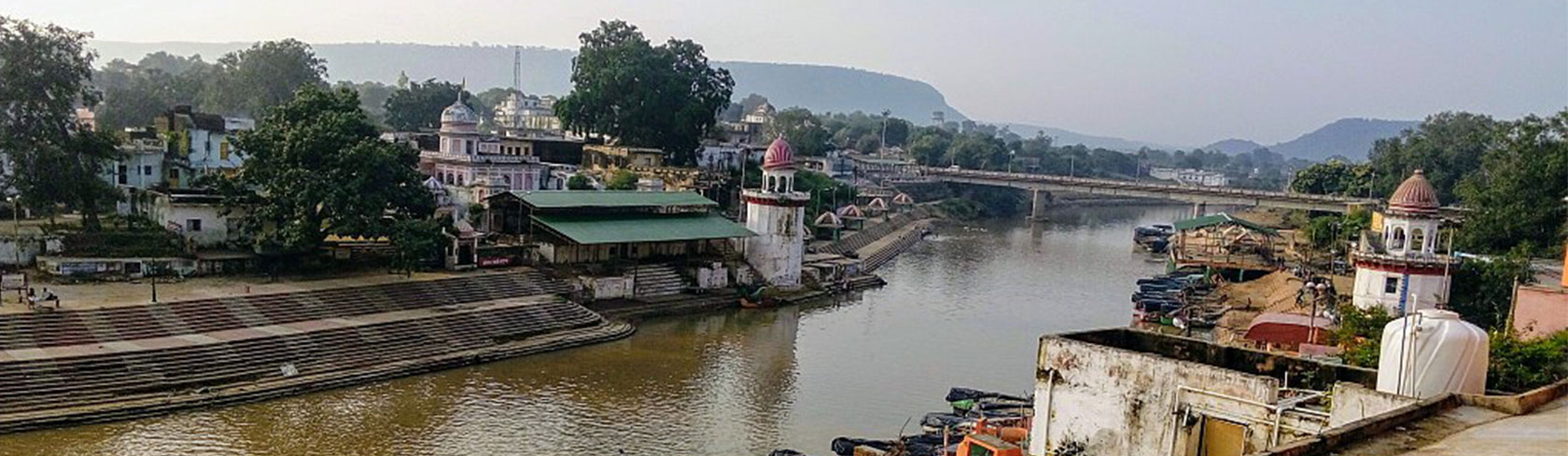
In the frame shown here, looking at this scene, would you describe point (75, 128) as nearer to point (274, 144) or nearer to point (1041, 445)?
point (274, 144)

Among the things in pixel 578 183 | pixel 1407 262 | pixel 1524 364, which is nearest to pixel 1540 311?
pixel 1524 364

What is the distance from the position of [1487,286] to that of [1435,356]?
2439 cm

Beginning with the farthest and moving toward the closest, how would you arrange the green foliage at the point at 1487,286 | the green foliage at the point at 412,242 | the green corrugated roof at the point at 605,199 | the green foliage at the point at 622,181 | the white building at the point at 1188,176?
the white building at the point at 1188,176
the green foliage at the point at 622,181
the green corrugated roof at the point at 605,199
the green foliage at the point at 1487,286
the green foliage at the point at 412,242

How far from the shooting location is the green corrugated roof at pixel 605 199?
3494 centimetres

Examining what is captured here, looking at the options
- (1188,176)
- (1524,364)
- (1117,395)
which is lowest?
(1188,176)

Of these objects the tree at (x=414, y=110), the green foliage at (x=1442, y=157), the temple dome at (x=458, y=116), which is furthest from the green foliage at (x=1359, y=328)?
the tree at (x=414, y=110)

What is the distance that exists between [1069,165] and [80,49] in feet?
392

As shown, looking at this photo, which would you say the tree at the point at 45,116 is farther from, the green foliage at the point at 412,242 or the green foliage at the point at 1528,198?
the green foliage at the point at 1528,198

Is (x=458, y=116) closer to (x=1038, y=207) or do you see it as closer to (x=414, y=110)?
(x=414, y=110)

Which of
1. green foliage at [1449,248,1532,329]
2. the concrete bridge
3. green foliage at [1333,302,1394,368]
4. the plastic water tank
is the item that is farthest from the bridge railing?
the plastic water tank

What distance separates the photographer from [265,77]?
6281cm

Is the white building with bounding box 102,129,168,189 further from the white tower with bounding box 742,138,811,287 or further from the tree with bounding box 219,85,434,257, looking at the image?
the white tower with bounding box 742,138,811,287

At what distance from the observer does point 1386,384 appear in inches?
402

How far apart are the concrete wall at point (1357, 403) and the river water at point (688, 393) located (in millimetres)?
11934
